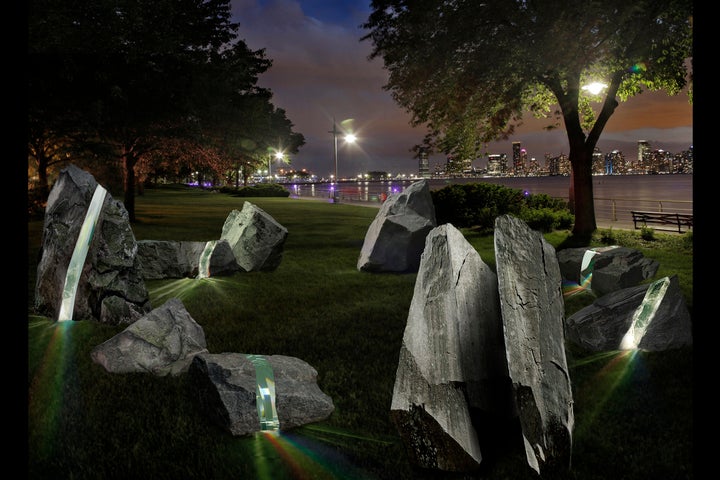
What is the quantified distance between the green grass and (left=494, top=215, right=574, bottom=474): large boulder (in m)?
0.35

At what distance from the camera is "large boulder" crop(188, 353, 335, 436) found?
3.75m

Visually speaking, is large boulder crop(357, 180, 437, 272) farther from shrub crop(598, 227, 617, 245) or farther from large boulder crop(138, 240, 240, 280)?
shrub crop(598, 227, 617, 245)

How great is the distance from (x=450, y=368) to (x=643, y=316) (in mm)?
3707

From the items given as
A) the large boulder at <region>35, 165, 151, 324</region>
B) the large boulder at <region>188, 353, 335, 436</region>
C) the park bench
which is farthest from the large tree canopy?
the park bench

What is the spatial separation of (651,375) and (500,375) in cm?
243

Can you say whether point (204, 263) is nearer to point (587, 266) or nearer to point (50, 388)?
point (50, 388)

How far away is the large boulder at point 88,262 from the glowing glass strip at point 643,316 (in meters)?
6.17

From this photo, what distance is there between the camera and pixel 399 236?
412 inches

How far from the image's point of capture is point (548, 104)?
824 inches

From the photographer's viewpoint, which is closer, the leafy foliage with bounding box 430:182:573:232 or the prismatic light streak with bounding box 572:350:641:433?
the prismatic light streak with bounding box 572:350:641:433

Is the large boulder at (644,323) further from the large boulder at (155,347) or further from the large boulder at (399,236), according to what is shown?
the large boulder at (399,236)

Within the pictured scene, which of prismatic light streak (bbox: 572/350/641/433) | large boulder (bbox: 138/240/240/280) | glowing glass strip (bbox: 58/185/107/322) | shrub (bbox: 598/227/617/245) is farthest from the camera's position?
shrub (bbox: 598/227/617/245)

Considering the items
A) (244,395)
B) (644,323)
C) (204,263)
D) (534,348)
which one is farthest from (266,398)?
(204,263)

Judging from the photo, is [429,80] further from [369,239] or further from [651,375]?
[651,375]
